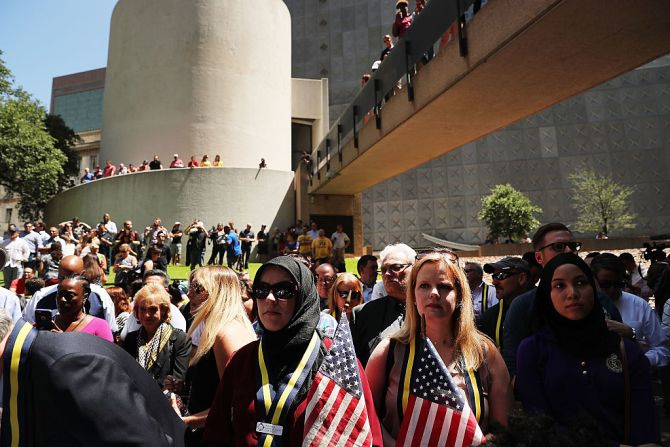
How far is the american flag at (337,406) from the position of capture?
2170mm

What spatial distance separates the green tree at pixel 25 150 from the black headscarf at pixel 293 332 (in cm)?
3226

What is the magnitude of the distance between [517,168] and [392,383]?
3823cm

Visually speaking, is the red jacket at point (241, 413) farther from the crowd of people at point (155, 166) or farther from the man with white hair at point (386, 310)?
the crowd of people at point (155, 166)

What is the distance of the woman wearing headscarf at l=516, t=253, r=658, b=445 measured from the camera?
2318 millimetres

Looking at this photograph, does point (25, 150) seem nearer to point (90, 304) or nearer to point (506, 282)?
point (90, 304)

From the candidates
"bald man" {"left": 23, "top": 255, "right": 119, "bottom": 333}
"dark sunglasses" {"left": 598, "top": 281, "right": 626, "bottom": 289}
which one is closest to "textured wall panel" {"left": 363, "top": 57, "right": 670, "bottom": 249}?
"bald man" {"left": 23, "top": 255, "right": 119, "bottom": 333}

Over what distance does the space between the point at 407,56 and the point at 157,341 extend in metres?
7.49

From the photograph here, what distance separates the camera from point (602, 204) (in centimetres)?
3291

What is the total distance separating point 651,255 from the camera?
8.66 metres

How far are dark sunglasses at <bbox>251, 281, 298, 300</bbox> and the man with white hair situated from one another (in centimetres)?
114

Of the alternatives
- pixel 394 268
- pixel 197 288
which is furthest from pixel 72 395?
pixel 394 268

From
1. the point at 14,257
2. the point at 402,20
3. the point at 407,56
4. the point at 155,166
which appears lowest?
the point at 14,257

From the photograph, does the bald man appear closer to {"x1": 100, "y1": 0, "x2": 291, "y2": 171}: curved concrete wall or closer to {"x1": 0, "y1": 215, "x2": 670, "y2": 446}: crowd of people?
{"x1": 0, "y1": 215, "x2": 670, "y2": 446}: crowd of people

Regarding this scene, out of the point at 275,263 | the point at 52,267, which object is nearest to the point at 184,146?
the point at 52,267
